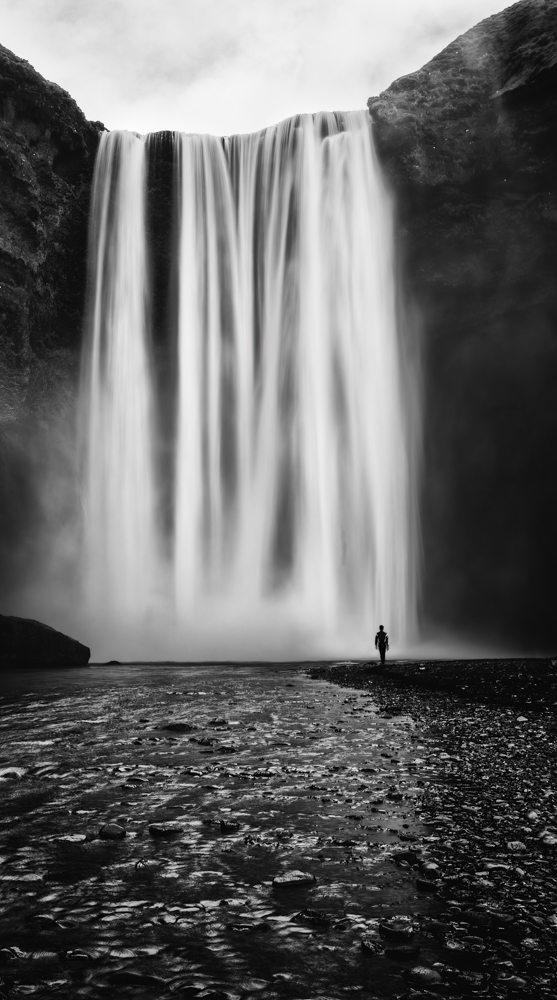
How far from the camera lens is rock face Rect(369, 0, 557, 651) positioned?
1220 inches

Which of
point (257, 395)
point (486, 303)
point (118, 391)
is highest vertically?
point (486, 303)

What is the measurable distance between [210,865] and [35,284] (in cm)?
3228

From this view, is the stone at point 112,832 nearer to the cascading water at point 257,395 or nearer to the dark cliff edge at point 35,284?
the cascading water at point 257,395

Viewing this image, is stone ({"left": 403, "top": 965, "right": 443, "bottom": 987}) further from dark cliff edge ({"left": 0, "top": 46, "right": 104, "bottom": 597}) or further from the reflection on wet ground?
dark cliff edge ({"left": 0, "top": 46, "right": 104, "bottom": 597})

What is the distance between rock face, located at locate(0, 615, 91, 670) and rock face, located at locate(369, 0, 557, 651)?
17.8 m

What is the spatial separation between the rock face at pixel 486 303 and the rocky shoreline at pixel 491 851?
2581 cm

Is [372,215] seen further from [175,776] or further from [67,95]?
[175,776]

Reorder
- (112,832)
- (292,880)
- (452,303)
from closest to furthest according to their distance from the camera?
1. (292,880)
2. (112,832)
3. (452,303)

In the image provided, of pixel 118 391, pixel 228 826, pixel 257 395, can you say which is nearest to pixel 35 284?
pixel 118 391

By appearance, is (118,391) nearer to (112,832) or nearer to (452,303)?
(452,303)

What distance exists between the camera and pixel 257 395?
107 ft

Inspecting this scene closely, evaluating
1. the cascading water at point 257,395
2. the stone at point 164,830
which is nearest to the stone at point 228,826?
the stone at point 164,830

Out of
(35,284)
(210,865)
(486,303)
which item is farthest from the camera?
(486,303)

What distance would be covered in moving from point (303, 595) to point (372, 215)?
63.9 feet
